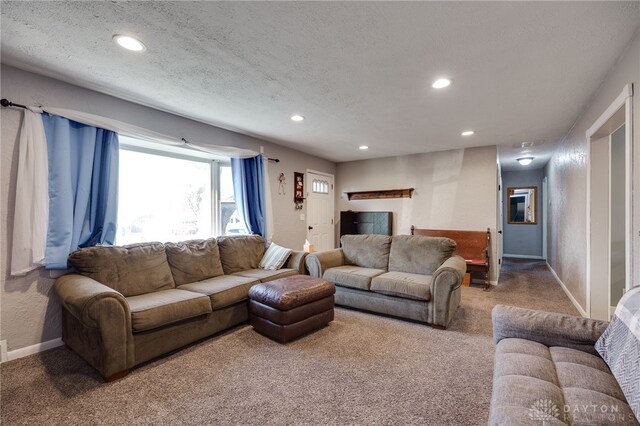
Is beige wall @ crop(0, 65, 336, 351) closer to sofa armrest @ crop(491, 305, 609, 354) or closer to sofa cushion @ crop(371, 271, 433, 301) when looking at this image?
sofa cushion @ crop(371, 271, 433, 301)

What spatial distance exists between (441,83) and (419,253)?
6.61ft

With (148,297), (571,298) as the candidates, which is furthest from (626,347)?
(571,298)

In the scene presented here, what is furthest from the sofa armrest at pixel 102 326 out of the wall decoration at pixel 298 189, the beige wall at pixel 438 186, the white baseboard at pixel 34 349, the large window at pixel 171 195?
the beige wall at pixel 438 186

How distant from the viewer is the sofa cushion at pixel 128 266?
101 inches

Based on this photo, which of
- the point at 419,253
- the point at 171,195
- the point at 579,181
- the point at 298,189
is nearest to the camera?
the point at 579,181

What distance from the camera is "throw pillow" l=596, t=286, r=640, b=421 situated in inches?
42.8

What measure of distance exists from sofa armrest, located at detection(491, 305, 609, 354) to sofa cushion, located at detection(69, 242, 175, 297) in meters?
2.97

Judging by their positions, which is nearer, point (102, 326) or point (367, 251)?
point (102, 326)

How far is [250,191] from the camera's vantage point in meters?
4.36

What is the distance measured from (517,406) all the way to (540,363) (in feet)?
1.48

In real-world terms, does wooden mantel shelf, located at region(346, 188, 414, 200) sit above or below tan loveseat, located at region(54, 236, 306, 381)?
above

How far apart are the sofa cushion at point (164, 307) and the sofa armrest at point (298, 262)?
139cm

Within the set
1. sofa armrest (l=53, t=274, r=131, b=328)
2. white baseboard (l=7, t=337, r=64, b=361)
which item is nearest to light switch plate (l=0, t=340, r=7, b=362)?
white baseboard (l=7, t=337, r=64, b=361)

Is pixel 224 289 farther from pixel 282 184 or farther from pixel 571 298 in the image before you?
pixel 571 298
